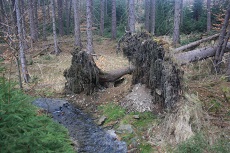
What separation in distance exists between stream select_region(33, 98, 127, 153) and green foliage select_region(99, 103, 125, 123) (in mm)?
578

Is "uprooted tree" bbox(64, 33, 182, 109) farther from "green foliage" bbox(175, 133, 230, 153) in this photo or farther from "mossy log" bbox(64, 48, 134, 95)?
"green foliage" bbox(175, 133, 230, 153)

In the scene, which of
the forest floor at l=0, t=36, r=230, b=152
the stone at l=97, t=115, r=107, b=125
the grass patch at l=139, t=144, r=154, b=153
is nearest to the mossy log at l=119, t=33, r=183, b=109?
the forest floor at l=0, t=36, r=230, b=152

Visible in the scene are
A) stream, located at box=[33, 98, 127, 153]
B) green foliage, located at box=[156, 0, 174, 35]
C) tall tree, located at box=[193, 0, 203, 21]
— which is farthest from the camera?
tall tree, located at box=[193, 0, 203, 21]

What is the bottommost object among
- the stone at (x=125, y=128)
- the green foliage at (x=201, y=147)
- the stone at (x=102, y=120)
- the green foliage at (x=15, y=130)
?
the stone at (x=102, y=120)

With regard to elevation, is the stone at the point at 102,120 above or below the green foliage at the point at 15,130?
below

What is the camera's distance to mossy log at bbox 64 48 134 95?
9.88 meters

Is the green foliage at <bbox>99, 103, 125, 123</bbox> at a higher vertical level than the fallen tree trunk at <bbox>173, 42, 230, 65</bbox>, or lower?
lower

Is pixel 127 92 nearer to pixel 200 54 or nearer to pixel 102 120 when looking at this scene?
pixel 102 120

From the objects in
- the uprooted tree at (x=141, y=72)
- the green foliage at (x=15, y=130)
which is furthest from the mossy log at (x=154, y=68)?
the green foliage at (x=15, y=130)

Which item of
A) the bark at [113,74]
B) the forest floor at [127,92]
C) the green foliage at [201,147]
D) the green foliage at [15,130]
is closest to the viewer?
the green foliage at [15,130]

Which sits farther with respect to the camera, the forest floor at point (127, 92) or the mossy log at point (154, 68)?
the mossy log at point (154, 68)

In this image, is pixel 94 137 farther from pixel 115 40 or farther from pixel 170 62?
pixel 115 40

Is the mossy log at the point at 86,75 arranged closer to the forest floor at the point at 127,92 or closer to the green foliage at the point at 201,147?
the forest floor at the point at 127,92

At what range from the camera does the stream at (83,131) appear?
21.2 feet
